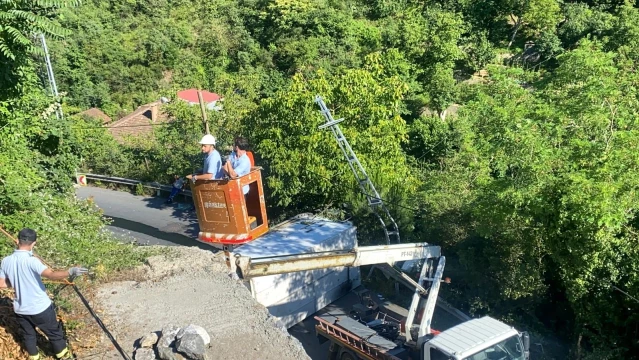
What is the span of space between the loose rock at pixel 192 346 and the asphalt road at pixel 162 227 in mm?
6200

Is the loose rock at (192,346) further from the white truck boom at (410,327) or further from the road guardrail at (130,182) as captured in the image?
the road guardrail at (130,182)

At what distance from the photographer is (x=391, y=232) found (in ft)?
48.6

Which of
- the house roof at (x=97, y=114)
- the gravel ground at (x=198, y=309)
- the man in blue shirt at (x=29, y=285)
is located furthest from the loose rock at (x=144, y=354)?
the house roof at (x=97, y=114)

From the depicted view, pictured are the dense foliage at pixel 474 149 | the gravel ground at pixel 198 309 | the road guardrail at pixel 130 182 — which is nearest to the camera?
the gravel ground at pixel 198 309

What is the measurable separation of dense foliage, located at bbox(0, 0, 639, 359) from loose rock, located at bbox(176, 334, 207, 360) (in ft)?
16.7

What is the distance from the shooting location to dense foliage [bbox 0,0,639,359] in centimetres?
1074

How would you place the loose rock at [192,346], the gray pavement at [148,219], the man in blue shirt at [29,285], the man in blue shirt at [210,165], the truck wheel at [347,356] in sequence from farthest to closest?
1. the gray pavement at [148,219]
2. the truck wheel at [347,356]
3. the man in blue shirt at [210,165]
4. the loose rock at [192,346]
5. the man in blue shirt at [29,285]

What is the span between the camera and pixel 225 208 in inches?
340

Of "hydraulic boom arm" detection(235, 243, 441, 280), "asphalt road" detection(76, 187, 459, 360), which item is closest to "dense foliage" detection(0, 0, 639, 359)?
"asphalt road" detection(76, 187, 459, 360)

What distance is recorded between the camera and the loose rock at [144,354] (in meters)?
6.76

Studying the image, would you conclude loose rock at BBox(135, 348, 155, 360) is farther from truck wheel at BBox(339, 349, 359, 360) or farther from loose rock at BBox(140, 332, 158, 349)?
truck wheel at BBox(339, 349, 359, 360)

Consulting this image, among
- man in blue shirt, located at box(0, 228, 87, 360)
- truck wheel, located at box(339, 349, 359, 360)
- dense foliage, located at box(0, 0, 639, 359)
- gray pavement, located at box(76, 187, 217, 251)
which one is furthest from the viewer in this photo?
gray pavement, located at box(76, 187, 217, 251)

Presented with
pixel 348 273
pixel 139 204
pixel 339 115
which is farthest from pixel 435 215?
pixel 139 204

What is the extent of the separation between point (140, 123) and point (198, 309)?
76.7ft
